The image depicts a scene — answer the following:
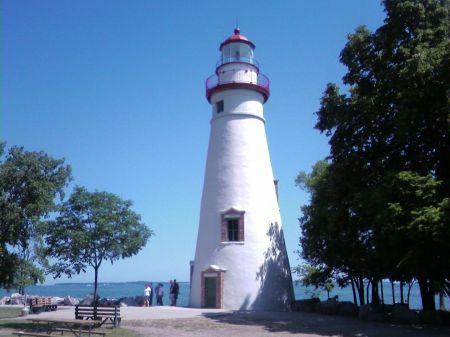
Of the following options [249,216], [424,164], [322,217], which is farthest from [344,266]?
[424,164]

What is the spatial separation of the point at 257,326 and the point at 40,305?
11556 mm

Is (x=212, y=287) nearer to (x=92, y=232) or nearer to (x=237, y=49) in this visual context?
(x=92, y=232)

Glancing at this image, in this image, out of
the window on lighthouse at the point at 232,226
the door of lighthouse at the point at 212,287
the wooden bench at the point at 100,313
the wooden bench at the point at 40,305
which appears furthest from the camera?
the window on lighthouse at the point at 232,226

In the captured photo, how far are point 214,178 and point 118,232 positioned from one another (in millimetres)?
6118

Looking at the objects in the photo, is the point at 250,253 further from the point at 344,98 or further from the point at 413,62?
the point at 413,62

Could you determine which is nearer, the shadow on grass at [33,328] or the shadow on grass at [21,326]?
the shadow on grass at [33,328]

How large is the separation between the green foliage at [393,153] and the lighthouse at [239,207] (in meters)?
3.35

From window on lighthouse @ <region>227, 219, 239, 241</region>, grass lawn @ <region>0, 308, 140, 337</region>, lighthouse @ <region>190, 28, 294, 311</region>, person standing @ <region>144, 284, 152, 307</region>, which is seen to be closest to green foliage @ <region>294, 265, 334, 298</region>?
lighthouse @ <region>190, 28, 294, 311</region>

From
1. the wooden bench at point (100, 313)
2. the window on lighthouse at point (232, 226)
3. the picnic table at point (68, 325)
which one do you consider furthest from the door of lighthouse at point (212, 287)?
the picnic table at point (68, 325)

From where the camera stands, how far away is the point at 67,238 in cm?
2039

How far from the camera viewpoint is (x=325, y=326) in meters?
16.2

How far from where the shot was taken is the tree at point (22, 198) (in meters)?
19.3

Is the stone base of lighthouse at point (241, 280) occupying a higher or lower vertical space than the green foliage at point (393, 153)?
lower

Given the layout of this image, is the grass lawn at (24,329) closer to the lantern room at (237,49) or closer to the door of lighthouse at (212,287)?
the door of lighthouse at (212,287)
